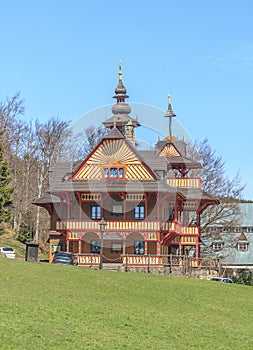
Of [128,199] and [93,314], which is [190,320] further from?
[128,199]

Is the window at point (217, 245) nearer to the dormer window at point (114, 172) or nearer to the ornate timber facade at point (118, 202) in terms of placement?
the ornate timber facade at point (118, 202)

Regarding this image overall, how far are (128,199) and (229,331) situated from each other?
93.6ft

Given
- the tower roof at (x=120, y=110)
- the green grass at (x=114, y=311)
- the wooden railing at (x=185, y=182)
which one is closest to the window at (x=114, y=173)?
the wooden railing at (x=185, y=182)

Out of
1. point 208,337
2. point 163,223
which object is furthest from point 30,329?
point 163,223

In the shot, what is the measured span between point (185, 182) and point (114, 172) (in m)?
6.24

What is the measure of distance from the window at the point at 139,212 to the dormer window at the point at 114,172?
8.44ft

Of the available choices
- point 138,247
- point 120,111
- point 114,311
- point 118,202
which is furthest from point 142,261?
point 114,311

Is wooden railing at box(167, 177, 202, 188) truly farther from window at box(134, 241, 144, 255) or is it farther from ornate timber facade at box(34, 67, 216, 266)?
window at box(134, 241, 144, 255)

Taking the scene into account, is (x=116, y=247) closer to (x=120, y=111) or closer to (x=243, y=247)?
(x=120, y=111)

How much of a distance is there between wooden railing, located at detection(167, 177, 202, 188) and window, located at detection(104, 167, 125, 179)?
457cm

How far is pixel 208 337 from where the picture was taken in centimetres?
2164

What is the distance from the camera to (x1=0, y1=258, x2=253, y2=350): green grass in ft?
62.5

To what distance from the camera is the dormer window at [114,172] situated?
51531 millimetres

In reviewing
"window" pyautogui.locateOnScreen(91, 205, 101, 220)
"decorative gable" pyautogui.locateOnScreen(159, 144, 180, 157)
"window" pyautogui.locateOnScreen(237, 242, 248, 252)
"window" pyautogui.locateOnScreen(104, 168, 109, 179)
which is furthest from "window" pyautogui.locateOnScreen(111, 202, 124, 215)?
"window" pyautogui.locateOnScreen(237, 242, 248, 252)
